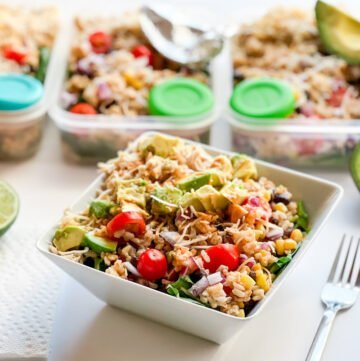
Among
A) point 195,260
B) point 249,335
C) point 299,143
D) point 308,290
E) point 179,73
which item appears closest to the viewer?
point 195,260

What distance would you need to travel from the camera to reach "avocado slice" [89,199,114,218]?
1.45m

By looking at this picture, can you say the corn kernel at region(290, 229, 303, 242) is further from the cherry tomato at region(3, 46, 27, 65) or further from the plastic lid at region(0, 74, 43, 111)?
the cherry tomato at region(3, 46, 27, 65)

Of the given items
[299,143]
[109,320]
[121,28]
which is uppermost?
[121,28]

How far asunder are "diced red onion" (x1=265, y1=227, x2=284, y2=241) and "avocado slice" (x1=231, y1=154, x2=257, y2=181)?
0.46ft

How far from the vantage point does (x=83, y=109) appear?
1898 millimetres

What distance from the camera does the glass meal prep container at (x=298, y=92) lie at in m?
1.85

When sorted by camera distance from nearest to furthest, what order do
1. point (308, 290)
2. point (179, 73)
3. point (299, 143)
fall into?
point (308, 290) < point (299, 143) < point (179, 73)

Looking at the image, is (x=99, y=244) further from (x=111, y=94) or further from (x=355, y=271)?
(x=111, y=94)

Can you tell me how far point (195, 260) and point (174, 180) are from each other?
0.21m

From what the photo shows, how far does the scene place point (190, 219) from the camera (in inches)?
55.7

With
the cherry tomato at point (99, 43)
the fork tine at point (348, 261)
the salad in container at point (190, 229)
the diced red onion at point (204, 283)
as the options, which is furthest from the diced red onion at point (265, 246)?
the cherry tomato at point (99, 43)

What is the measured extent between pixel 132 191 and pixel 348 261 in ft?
1.44

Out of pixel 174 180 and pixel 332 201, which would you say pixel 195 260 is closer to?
pixel 174 180

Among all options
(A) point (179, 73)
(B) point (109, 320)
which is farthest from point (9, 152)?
(B) point (109, 320)
